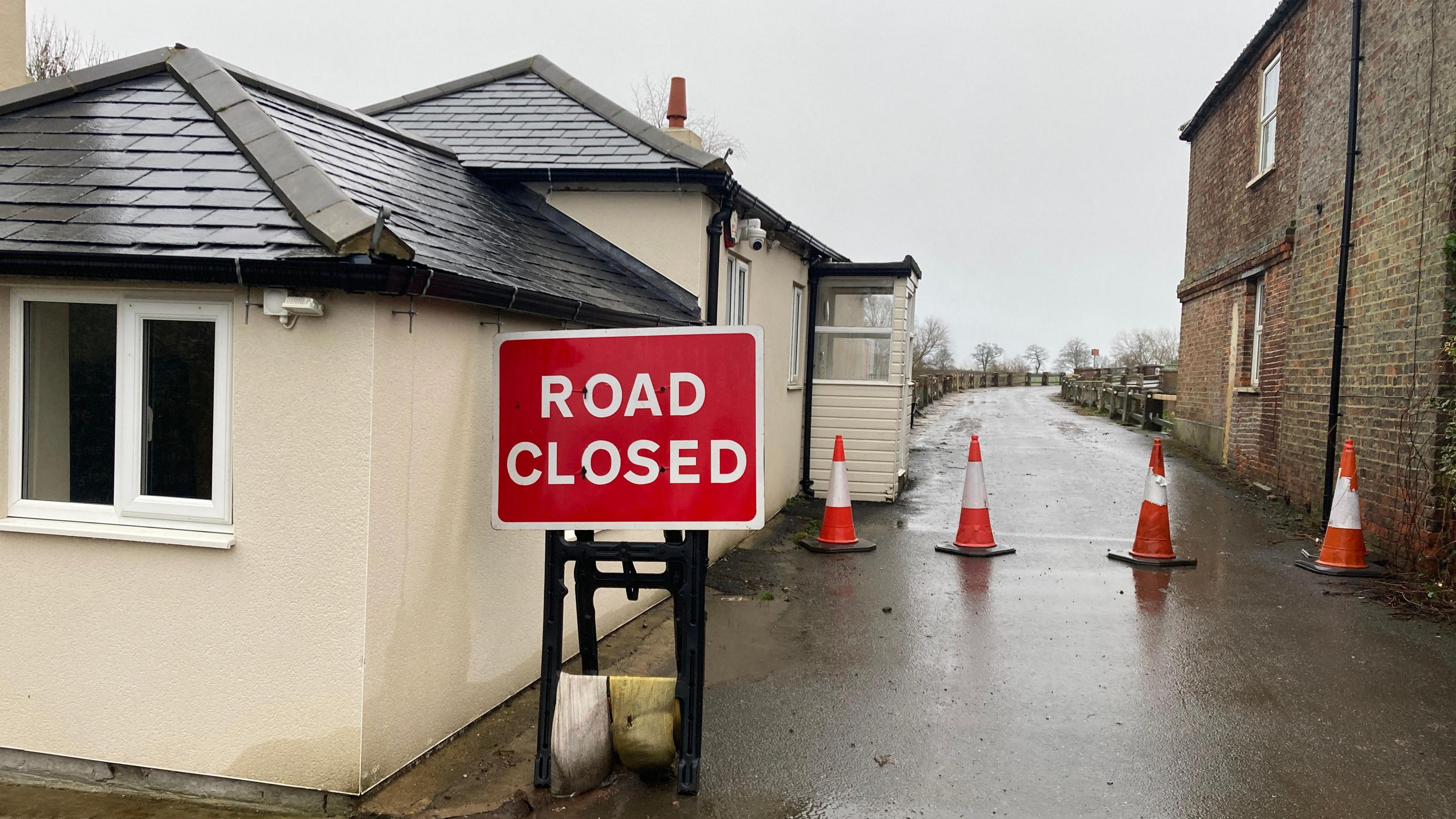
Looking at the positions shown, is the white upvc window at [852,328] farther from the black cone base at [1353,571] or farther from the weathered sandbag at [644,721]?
the weathered sandbag at [644,721]

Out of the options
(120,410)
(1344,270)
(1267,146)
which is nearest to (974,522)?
(1344,270)

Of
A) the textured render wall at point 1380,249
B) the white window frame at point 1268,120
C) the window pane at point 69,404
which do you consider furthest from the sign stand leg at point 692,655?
the white window frame at point 1268,120

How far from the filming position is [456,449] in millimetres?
5043

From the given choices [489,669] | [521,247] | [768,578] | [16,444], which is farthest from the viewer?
[768,578]

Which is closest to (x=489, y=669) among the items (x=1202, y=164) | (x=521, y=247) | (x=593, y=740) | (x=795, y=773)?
(x=593, y=740)

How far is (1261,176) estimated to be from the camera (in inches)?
605

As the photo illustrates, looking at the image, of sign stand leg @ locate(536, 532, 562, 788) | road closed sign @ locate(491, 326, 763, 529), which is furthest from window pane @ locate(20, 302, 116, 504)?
sign stand leg @ locate(536, 532, 562, 788)

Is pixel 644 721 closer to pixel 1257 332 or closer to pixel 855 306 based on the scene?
pixel 855 306

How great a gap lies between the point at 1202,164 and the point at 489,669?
19878 mm

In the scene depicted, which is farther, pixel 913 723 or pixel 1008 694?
pixel 1008 694

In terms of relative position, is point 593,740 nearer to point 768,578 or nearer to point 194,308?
point 194,308

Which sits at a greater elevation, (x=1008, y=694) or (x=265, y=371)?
(x=265, y=371)

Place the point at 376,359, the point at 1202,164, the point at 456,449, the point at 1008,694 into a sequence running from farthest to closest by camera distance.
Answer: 1. the point at 1202,164
2. the point at 1008,694
3. the point at 456,449
4. the point at 376,359

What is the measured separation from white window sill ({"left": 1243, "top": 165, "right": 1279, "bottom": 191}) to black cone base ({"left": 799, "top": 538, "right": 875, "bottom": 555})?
9452 mm
